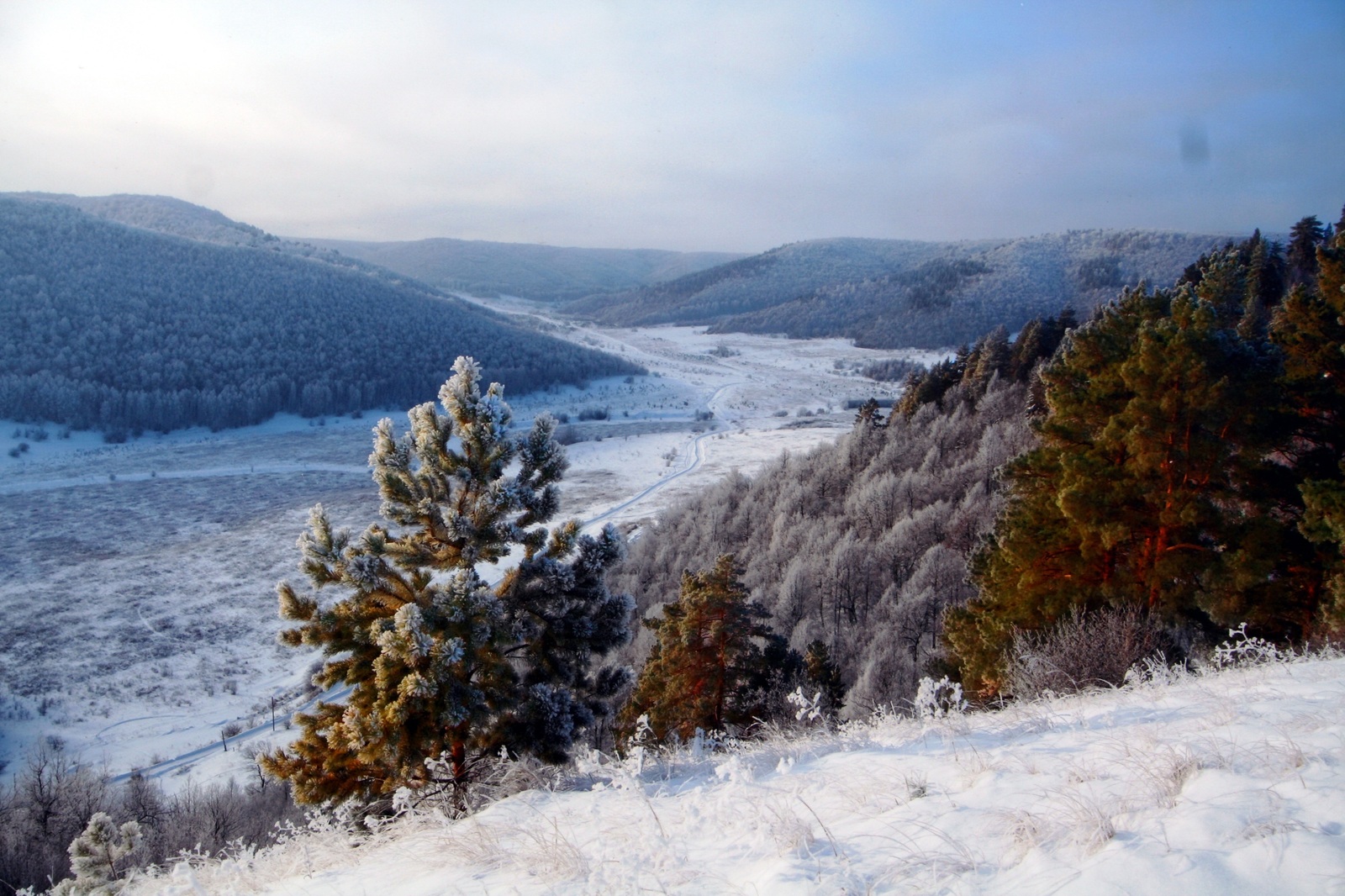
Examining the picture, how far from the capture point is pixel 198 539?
112 ft

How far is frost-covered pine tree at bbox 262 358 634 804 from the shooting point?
6559 millimetres

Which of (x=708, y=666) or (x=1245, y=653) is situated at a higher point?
(x=1245, y=653)

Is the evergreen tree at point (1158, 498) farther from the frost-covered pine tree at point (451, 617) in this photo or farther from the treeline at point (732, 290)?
the treeline at point (732, 290)

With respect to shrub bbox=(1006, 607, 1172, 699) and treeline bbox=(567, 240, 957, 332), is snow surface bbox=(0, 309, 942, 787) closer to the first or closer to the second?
shrub bbox=(1006, 607, 1172, 699)

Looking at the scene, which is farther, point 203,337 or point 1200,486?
point 203,337

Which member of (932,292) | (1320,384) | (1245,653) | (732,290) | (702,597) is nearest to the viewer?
(1245,653)

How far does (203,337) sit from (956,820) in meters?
79.5

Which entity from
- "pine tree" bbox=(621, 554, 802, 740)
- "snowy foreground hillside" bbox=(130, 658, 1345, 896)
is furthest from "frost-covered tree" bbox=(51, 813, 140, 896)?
"pine tree" bbox=(621, 554, 802, 740)

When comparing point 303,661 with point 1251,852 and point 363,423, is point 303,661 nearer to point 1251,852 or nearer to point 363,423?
point 1251,852

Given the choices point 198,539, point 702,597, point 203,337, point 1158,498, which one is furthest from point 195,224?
point 1158,498

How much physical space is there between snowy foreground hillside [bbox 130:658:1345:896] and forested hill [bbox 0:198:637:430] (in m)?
64.9

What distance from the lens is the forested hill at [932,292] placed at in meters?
118

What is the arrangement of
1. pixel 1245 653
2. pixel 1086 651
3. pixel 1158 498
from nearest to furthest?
pixel 1245 653
pixel 1086 651
pixel 1158 498

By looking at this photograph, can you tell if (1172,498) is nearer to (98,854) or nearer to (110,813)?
(98,854)
